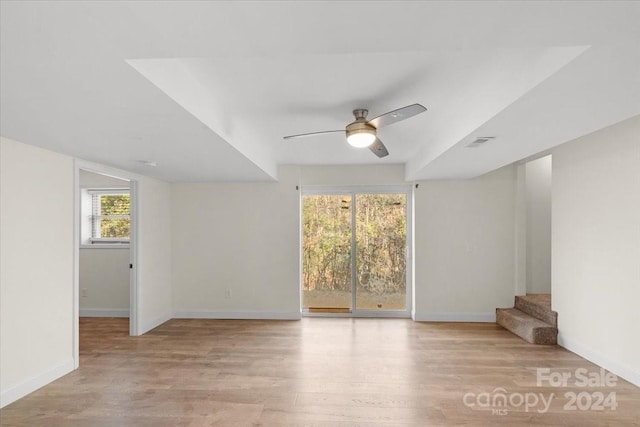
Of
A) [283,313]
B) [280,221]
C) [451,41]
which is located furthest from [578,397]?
[280,221]

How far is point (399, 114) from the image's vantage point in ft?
7.30

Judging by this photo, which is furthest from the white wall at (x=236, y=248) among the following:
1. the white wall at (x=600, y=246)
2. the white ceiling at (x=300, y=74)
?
the white wall at (x=600, y=246)

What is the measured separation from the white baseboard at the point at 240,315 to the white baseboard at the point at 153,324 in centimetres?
18

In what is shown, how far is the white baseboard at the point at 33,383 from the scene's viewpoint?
8.76 ft

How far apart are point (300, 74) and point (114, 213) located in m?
4.98

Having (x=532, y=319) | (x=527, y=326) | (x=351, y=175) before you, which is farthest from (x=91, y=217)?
(x=532, y=319)

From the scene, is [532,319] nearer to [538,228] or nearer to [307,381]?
[538,228]

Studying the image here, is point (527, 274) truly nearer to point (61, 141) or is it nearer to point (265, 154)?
point (265, 154)

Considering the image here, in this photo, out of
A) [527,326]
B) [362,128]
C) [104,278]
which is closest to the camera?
[362,128]

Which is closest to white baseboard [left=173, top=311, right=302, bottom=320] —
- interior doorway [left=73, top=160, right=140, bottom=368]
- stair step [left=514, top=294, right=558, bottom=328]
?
interior doorway [left=73, top=160, right=140, bottom=368]

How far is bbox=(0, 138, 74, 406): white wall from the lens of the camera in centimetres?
271

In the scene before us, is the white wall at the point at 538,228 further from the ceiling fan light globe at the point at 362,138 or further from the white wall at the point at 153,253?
the white wall at the point at 153,253

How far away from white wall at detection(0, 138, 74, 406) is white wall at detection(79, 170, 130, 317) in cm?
210

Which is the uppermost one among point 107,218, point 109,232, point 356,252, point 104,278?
point 107,218
